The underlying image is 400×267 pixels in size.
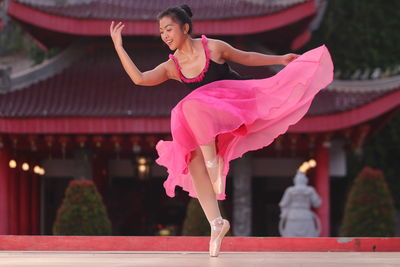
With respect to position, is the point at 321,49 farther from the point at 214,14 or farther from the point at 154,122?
the point at 214,14

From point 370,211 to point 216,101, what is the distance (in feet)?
28.0

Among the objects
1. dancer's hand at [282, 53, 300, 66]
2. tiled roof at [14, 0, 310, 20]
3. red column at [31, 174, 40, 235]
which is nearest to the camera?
dancer's hand at [282, 53, 300, 66]

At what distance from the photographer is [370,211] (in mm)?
14242

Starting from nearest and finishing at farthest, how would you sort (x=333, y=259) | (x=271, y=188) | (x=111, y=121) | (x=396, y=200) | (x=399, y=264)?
1. (x=399, y=264)
2. (x=333, y=259)
3. (x=111, y=121)
4. (x=271, y=188)
5. (x=396, y=200)

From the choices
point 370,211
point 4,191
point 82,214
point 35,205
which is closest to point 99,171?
point 35,205

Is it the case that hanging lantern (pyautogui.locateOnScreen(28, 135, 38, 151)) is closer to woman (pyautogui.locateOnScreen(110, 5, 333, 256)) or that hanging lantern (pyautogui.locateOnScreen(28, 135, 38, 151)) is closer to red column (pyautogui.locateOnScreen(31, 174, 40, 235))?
red column (pyautogui.locateOnScreen(31, 174, 40, 235))

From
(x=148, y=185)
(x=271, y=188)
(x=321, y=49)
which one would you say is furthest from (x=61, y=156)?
(x=321, y=49)

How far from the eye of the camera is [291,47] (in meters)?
19.4

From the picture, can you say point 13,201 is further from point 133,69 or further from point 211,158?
point 211,158

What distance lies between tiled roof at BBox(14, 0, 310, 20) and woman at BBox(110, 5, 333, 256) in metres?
10.1

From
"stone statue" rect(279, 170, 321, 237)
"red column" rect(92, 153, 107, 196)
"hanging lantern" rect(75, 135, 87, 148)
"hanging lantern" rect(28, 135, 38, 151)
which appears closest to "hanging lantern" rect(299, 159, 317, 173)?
"stone statue" rect(279, 170, 321, 237)

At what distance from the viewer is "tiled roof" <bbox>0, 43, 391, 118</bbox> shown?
15516 millimetres

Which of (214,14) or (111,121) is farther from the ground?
(214,14)

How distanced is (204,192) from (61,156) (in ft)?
38.2
